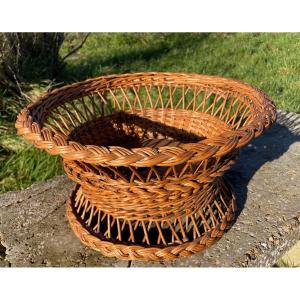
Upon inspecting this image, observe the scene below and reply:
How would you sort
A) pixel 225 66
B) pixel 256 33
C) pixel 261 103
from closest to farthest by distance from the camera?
pixel 261 103, pixel 225 66, pixel 256 33

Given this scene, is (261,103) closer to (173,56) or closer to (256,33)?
(173,56)

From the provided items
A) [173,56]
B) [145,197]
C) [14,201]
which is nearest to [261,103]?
[145,197]

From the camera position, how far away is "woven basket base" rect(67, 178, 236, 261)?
1.45 metres

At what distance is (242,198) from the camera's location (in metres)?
1.83

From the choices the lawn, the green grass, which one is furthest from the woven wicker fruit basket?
the lawn

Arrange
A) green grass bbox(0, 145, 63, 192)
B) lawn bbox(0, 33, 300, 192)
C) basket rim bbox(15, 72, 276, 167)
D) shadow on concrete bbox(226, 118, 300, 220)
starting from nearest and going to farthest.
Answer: basket rim bbox(15, 72, 276, 167) < shadow on concrete bbox(226, 118, 300, 220) < green grass bbox(0, 145, 63, 192) < lawn bbox(0, 33, 300, 192)

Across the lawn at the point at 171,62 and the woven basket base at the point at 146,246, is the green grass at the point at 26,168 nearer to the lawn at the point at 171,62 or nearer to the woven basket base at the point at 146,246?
the lawn at the point at 171,62

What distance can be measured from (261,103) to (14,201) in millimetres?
1105

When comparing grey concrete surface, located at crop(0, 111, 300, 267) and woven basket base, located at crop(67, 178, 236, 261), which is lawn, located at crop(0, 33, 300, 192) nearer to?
grey concrete surface, located at crop(0, 111, 300, 267)

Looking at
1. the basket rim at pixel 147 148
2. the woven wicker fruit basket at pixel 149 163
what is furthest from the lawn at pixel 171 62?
the basket rim at pixel 147 148

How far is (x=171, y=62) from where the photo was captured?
3.97 m

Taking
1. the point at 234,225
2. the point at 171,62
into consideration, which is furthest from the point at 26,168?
the point at 171,62

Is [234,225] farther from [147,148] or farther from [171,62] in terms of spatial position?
[171,62]

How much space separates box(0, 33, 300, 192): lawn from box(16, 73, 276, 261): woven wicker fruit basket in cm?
60
